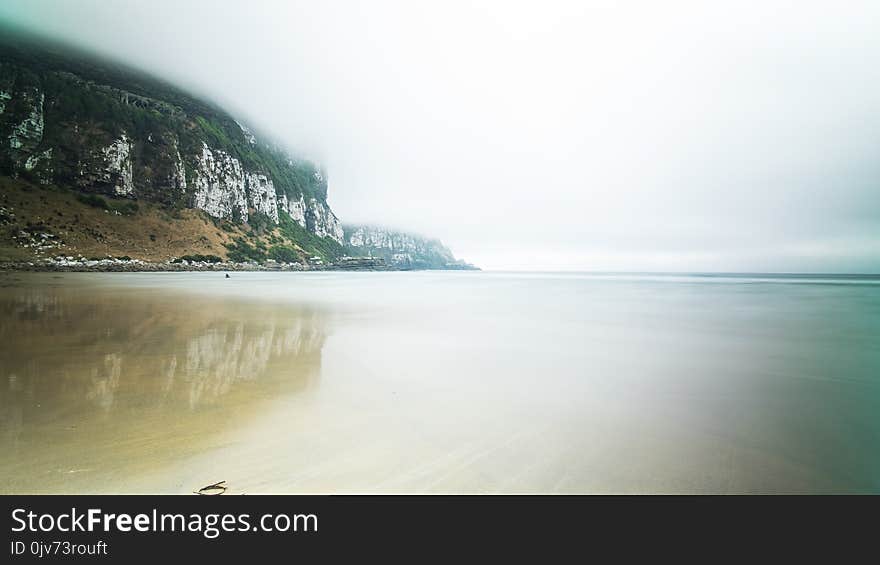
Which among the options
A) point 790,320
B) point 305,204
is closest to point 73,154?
point 305,204

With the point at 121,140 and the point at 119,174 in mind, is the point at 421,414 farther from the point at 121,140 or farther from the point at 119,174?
the point at 121,140

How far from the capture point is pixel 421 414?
541 cm

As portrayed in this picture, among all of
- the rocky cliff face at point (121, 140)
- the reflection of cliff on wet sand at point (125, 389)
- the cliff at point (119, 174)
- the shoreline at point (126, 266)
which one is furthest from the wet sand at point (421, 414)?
the rocky cliff face at point (121, 140)

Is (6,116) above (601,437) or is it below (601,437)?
above

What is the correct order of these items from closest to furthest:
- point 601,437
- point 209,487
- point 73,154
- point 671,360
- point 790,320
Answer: point 209,487
point 601,437
point 671,360
point 790,320
point 73,154

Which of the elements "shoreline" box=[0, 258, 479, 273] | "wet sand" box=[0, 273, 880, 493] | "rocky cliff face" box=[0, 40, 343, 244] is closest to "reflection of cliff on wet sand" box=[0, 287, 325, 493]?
"wet sand" box=[0, 273, 880, 493]

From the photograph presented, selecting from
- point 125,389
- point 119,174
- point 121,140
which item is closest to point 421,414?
point 125,389

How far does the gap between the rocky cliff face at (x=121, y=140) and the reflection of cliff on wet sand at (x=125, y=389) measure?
3979 inches

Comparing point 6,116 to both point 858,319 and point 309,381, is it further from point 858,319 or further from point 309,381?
point 858,319

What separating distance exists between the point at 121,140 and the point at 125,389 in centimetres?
11871

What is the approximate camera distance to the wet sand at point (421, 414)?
3.64 metres

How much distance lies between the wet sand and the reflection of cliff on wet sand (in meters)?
0.03

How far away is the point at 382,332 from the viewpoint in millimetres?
12805
